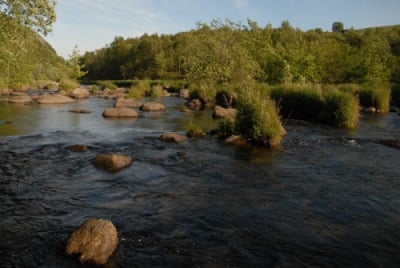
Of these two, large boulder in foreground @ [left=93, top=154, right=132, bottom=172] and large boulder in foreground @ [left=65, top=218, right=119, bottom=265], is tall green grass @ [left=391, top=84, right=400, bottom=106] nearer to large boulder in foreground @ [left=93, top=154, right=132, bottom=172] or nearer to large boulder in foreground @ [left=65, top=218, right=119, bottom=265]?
large boulder in foreground @ [left=93, top=154, right=132, bottom=172]

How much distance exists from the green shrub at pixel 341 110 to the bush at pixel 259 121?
7220 mm

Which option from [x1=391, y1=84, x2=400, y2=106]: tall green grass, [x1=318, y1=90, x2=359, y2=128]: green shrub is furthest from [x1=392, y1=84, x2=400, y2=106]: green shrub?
[x1=318, y1=90, x2=359, y2=128]: green shrub

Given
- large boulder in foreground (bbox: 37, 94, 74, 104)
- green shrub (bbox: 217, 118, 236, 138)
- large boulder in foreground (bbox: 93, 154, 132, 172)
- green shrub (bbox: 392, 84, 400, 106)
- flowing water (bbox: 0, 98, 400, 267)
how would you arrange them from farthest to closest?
large boulder in foreground (bbox: 37, 94, 74, 104)
green shrub (bbox: 392, 84, 400, 106)
green shrub (bbox: 217, 118, 236, 138)
large boulder in foreground (bbox: 93, 154, 132, 172)
flowing water (bbox: 0, 98, 400, 267)

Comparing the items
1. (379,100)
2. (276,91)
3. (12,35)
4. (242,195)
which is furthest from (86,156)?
(379,100)

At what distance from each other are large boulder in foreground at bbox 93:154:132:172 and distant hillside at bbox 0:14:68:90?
546 centimetres

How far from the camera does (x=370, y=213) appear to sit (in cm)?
776

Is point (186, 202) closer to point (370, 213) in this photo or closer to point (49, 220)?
point (49, 220)

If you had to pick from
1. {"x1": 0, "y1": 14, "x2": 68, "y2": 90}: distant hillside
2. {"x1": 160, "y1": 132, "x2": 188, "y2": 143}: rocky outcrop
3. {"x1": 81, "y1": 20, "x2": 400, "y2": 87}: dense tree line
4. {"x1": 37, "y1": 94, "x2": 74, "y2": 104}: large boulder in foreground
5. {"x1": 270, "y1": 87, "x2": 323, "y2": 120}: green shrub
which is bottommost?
{"x1": 160, "y1": 132, "x2": 188, "y2": 143}: rocky outcrop

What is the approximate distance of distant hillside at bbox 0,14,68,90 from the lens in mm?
13055

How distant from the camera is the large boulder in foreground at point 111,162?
11.0m

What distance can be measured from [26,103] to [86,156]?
24.3 m

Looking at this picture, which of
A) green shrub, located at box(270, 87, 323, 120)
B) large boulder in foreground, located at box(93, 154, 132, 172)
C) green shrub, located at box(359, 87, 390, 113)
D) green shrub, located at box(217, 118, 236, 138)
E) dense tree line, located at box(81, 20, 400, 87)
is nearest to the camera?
large boulder in foreground, located at box(93, 154, 132, 172)

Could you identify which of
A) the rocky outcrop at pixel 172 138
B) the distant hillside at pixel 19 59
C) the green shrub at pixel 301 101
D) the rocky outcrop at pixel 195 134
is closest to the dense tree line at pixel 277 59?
the green shrub at pixel 301 101

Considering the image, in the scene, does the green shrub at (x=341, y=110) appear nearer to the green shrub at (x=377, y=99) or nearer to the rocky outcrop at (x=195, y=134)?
the green shrub at (x=377, y=99)
